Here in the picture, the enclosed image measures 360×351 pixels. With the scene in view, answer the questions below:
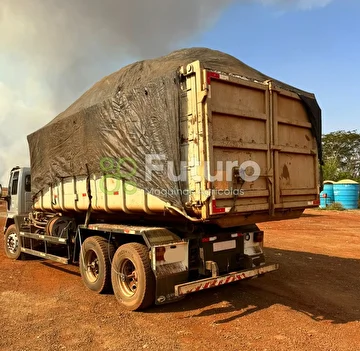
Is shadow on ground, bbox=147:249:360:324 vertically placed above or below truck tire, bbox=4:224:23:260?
below

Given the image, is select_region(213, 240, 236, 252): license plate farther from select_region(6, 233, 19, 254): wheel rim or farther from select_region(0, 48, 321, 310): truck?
select_region(6, 233, 19, 254): wheel rim

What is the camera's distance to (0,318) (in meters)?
5.30

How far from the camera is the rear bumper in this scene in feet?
16.5

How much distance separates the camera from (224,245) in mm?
6000

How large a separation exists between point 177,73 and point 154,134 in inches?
36.5

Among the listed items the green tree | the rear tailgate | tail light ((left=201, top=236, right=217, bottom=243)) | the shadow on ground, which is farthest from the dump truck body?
the green tree

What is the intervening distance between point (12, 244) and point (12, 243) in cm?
3

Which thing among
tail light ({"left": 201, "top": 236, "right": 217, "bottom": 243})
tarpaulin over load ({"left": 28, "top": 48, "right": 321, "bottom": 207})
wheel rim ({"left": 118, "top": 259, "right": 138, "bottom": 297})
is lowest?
wheel rim ({"left": 118, "top": 259, "right": 138, "bottom": 297})

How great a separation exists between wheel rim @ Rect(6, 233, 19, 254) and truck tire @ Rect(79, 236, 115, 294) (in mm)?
3765

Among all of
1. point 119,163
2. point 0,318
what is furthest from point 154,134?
point 0,318

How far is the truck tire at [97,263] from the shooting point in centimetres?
620

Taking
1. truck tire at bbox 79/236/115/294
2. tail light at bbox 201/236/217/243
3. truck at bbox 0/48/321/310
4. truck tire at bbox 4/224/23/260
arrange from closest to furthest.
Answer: truck at bbox 0/48/321/310, tail light at bbox 201/236/217/243, truck tire at bbox 79/236/115/294, truck tire at bbox 4/224/23/260

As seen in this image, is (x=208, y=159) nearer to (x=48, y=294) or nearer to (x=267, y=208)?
(x=267, y=208)

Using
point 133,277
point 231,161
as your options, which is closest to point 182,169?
point 231,161
